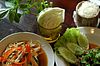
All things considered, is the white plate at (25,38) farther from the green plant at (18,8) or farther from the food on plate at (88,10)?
the food on plate at (88,10)

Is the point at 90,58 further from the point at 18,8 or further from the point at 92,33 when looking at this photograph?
the point at 18,8

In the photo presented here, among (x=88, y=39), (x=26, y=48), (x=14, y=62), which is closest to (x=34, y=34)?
(x=26, y=48)

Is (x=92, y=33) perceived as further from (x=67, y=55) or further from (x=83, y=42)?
(x=67, y=55)

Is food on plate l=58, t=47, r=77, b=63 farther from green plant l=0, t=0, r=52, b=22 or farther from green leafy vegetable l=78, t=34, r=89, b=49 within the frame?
green plant l=0, t=0, r=52, b=22

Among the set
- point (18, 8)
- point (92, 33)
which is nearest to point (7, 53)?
point (18, 8)

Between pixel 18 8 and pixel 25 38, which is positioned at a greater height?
pixel 18 8

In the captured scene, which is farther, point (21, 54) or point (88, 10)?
point (88, 10)

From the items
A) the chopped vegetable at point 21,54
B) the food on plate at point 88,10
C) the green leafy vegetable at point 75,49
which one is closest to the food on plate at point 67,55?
the green leafy vegetable at point 75,49

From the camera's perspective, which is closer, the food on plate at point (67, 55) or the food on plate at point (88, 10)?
the food on plate at point (67, 55)
